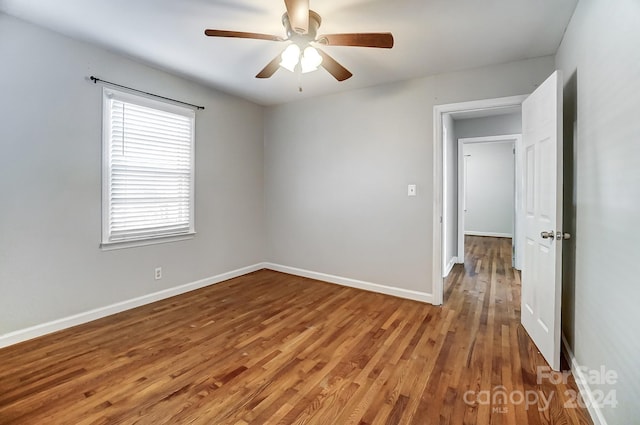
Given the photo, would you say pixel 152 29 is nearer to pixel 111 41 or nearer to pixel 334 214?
pixel 111 41

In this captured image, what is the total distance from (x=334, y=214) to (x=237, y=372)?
240cm

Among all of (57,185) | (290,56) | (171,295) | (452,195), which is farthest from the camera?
(452,195)

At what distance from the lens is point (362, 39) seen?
1.92 meters

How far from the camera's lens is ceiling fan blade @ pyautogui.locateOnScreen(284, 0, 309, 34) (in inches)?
64.0

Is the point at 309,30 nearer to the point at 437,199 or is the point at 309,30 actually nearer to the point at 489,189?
the point at 437,199

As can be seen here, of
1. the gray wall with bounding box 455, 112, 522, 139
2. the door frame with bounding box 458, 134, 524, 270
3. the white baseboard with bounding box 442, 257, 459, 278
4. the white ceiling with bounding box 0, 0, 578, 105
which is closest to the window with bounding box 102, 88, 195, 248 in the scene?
the white ceiling with bounding box 0, 0, 578, 105

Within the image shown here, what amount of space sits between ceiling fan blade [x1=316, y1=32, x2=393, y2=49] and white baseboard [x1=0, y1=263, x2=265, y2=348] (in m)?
3.04

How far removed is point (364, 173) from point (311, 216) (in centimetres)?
101

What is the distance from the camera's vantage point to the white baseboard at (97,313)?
2.32 metres

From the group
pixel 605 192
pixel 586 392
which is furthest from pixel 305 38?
pixel 586 392

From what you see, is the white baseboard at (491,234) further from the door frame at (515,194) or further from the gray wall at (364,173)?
the gray wall at (364,173)

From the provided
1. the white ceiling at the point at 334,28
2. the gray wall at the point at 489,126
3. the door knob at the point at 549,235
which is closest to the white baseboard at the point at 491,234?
the gray wall at the point at 489,126

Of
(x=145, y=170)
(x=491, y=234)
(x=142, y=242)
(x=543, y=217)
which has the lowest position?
(x=491, y=234)

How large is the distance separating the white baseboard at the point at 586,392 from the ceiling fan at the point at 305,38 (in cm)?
235
